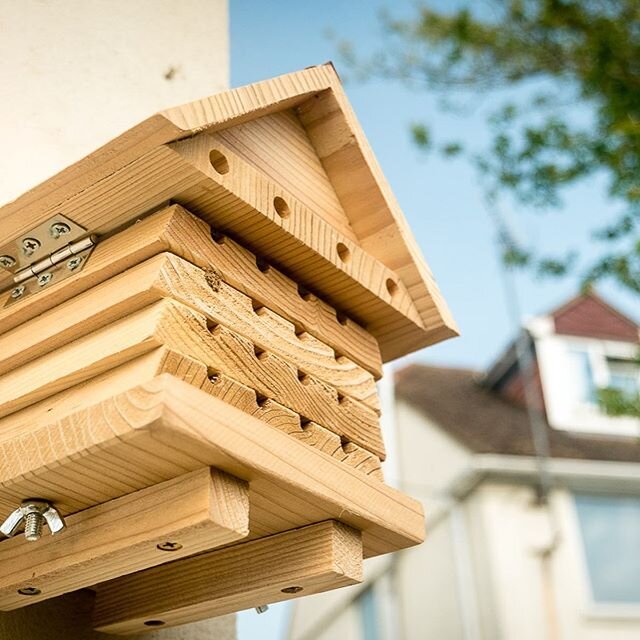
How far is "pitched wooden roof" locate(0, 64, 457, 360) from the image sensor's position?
102cm

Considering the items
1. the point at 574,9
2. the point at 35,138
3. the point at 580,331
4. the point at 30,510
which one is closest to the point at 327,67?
the point at 35,138

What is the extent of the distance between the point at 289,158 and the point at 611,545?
5547 mm

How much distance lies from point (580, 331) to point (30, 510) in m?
7.23

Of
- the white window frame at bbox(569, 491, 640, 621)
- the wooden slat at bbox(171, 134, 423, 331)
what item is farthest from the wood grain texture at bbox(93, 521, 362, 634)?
the white window frame at bbox(569, 491, 640, 621)

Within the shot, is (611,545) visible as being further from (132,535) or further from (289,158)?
(132,535)

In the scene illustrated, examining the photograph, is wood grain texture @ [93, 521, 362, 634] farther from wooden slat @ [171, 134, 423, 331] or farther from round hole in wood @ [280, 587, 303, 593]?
wooden slat @ [171, 134, 423, 331]

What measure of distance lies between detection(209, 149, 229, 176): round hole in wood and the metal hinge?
177 mm

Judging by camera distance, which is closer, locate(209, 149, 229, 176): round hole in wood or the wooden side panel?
locate(209, 149, 229, 176): round hole in wood

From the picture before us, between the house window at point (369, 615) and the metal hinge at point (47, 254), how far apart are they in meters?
6.22

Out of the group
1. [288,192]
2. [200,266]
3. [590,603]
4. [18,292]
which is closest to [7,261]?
[18,292]

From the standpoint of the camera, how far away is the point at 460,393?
796 centimetres

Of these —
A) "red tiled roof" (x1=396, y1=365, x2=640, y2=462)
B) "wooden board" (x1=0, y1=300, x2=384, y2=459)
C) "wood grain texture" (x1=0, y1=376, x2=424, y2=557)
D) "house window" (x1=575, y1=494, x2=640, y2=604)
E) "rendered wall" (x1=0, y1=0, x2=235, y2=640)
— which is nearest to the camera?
"wood grain texture" (x1=0, y1=376, x2=424, y2=557)

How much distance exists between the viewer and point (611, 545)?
615 centimetres

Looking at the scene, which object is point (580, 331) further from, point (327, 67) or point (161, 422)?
point (161, 422)
